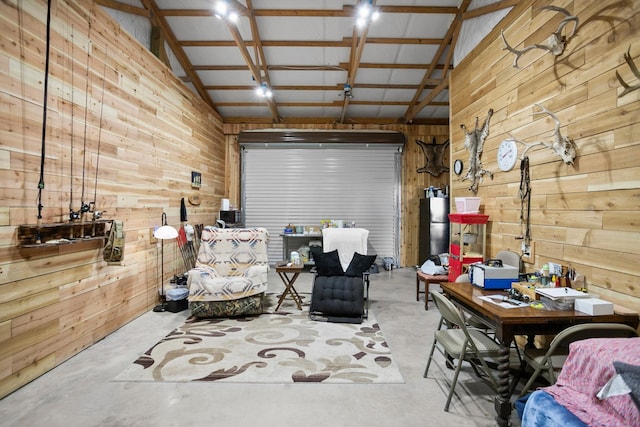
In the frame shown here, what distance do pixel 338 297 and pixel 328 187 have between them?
4150 mm

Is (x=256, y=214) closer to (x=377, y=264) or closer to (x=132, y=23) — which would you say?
(x=377, y=264)

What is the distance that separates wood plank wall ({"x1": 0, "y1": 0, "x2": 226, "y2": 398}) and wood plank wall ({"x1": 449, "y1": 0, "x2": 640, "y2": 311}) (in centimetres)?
439

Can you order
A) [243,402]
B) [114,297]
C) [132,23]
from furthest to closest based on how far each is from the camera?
[132,23]
[114,297]
[243,402]

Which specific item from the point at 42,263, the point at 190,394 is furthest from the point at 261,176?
the point at 190,394

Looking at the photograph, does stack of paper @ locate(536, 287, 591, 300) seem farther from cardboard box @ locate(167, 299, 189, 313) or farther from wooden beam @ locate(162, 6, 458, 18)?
wooden beam @ locate(162, 6, 458, 18)

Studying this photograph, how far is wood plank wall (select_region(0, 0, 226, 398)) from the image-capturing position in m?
2.45

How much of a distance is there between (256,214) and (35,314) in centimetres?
541

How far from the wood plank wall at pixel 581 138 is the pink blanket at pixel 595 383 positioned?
2.78ft

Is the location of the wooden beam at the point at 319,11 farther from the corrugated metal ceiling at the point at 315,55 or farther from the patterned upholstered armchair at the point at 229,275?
the patterned upholstered armchair at the point at 229,275

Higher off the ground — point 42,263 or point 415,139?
point 415,139

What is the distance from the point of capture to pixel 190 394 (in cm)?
243

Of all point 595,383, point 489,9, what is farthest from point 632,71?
point 489,9

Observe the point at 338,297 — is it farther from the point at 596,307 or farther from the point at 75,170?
the point at 75,170

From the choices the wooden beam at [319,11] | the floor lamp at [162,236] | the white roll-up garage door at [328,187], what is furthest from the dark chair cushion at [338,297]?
the wooden beam at [319,11]
